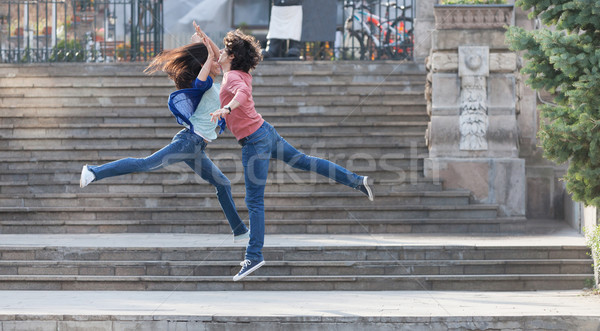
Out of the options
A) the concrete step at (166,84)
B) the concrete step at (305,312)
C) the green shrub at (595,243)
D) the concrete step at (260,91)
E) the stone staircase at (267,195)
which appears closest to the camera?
the concrete step at (305,312)

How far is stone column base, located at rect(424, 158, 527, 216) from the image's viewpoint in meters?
12.4

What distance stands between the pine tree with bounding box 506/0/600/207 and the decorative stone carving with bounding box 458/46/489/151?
3.40 m

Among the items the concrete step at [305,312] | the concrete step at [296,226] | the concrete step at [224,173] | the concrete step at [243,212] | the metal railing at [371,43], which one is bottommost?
the concrete step at [305,312]

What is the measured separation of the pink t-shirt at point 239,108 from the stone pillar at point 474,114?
5.30 metres

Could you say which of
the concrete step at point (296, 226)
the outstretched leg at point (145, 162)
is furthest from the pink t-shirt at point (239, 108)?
the concrete step at point (296, 226)

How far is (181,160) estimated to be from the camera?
26.1 ft

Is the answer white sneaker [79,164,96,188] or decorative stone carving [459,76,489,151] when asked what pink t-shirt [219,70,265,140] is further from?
decorative stone carving [459,76,489,151]

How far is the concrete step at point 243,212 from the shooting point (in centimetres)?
1203

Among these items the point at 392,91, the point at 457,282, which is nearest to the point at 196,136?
the point at 457,282

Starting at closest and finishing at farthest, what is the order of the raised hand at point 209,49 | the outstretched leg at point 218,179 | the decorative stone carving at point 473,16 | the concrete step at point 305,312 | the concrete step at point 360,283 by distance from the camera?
the concrete step at point 305,312
the raised hand at point 209,49
the outstretched leg at point 218,179
the concrete step at point 360,283
the decorative stone carving at point 473,16

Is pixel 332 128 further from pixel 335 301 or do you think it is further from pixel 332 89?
pixel 335 301

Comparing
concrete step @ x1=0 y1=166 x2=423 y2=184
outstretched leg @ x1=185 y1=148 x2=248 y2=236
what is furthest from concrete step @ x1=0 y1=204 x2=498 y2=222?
outstretched leg @ x1=185 y1=148 x2=248 y2=236

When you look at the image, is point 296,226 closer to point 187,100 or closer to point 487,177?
point 487,177

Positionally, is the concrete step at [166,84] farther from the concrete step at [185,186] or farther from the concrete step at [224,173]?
the concrete step at [185,186]
